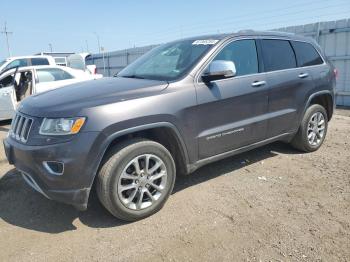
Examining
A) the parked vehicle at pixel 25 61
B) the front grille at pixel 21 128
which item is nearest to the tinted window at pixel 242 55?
the front grille at pixel 21 128

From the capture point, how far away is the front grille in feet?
10.5

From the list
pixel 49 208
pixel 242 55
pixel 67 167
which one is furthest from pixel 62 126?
pixel 242 55

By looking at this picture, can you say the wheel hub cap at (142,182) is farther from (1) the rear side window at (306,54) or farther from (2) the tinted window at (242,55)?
(1) the rear side window at (306,54)

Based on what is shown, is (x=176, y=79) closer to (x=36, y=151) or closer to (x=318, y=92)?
(x=36, y=151)

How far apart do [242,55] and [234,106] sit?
2.33ft

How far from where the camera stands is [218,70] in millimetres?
3604

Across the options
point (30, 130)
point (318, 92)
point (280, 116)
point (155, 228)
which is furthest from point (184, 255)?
point (318, 92)

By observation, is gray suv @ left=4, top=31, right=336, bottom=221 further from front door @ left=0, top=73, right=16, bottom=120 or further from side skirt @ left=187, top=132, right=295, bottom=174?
front door @ left=0, top=73, right=16, bottom=120

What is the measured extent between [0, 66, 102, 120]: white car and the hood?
16.8 feet

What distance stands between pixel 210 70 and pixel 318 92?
7.42 ft

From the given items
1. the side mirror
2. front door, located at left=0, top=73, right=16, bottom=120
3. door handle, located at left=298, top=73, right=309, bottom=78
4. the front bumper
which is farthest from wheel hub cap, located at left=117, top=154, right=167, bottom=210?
front door, located at left=0, top=73, right=16, bottom=120

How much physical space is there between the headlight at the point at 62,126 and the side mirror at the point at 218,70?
144 cm

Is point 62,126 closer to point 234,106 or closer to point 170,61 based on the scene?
point 170,61

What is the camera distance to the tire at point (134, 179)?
314cm
